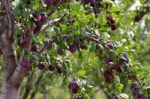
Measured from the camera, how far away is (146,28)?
14.5m

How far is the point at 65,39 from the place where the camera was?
3775 mm

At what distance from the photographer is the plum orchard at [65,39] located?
3.54m

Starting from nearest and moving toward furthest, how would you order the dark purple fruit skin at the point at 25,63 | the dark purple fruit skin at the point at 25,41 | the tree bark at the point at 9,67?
1. the dark purple fruit skin at the point at 25,41
2. the dark purple fruit skin at the point at 25,63
3. the tree bark at the point at 9,67

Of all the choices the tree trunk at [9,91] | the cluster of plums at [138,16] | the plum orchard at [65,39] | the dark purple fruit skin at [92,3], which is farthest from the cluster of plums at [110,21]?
the cluster of plums at [138,16]

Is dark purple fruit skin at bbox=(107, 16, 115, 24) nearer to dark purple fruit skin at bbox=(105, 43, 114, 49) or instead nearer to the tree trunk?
dark purple fruit skin at bbox=(105, 43, 114, 49)

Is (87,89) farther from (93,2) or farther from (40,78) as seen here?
(40,78)

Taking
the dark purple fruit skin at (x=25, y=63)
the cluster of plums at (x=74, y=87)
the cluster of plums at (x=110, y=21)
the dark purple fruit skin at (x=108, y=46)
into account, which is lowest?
the cluster of plums at (x=74, y=87)

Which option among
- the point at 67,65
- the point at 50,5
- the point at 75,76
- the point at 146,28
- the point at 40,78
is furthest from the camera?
the point at 146,28

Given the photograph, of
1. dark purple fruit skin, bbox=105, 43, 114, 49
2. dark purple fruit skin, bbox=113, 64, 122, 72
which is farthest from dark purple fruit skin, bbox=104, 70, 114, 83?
dark purple fruit skin, bbox=105, 43, 114, 49

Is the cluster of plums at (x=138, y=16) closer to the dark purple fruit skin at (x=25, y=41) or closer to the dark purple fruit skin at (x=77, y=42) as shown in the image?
the dark purple fruit skin at (x=77, y=42)

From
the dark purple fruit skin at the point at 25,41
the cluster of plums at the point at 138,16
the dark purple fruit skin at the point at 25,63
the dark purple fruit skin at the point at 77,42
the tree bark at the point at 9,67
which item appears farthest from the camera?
the cluster of plums at the point at 138,16

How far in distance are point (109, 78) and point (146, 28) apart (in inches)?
426

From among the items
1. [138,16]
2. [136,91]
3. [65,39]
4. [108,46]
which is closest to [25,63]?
[65,39]

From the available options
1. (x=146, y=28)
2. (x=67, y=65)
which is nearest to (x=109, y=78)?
(x=67, y=65)
